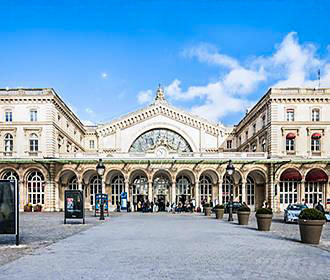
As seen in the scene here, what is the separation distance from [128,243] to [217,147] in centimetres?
4792

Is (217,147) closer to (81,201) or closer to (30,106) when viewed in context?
(30,106)

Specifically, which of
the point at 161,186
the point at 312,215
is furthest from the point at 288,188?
the point at 312,215

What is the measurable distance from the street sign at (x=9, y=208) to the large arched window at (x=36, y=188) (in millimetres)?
33583

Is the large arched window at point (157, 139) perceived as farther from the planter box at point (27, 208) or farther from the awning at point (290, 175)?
the planter box at point (27, 208)

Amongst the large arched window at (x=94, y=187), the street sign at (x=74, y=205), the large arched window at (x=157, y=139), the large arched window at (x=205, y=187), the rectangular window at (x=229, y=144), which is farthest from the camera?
the rectangular window at (x=229, y=144)

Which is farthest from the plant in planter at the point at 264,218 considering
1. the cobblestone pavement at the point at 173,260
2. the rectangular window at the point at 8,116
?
the rectangular window at the point at 8,116

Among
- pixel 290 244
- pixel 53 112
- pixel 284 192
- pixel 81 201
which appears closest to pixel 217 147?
pixel 284 192

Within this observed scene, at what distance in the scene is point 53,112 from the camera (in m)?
47.0

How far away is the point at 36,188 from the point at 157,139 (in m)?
20.6

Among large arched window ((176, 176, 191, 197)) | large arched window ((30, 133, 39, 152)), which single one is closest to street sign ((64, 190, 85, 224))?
large arched window ((30, 133, 39, 152))

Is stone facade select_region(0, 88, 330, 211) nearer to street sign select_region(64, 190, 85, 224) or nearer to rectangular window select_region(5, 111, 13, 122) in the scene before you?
rectangular window select_region(5, 111, 13, 122)

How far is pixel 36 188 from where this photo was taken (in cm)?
4716

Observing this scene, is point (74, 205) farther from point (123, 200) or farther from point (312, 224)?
point (123, 200)

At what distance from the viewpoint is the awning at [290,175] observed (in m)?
45.2
